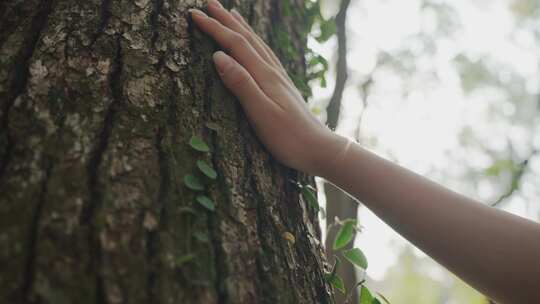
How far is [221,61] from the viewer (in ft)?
3.97

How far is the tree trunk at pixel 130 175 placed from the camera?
70 cm

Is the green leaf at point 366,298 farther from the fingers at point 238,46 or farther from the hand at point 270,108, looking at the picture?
the fingers at point 238,46

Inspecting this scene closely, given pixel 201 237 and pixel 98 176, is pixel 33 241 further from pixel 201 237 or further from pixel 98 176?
pixel 201 237

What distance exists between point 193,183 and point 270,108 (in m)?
0.42

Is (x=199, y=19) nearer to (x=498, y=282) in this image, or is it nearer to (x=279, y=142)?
(x=279, y=142)

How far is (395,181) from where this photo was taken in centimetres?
119

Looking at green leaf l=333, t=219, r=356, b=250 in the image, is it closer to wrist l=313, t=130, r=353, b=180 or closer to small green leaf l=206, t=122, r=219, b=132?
wrist l=313, t=130, r=353, b=180

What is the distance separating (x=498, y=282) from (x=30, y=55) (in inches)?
56.5

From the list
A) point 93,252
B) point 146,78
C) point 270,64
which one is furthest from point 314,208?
point 93,252

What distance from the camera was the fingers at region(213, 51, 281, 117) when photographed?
47.8 inches

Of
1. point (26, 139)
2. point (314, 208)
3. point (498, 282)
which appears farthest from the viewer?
point (314, 208)

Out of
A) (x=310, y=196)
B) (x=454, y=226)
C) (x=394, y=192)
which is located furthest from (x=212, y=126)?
(x=454, y=226)

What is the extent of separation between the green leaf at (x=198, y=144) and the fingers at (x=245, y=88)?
27 centimetres

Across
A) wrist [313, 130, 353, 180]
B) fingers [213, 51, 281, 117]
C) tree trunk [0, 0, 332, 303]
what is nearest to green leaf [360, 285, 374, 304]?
tree trunk [0, 0, 332, 303]
